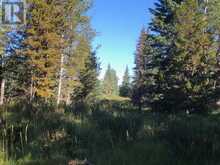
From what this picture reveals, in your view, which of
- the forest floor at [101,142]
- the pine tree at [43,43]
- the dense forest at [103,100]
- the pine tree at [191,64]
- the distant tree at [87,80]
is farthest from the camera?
the distant tree at [87,80]

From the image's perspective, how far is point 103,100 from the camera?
766 inches

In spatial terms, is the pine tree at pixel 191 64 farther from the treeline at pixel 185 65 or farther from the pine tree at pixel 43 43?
the pine tree at pixel 43 43

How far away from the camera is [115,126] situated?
757cm

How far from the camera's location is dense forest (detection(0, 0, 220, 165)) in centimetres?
560

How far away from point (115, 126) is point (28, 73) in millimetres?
19467

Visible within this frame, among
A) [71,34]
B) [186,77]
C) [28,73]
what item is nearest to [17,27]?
[28,73]

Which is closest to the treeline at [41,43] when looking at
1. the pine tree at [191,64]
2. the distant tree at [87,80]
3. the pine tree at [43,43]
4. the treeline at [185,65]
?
the pine tree at [43,43]

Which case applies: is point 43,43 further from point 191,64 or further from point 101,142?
point 101,142

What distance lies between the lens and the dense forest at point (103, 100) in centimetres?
560

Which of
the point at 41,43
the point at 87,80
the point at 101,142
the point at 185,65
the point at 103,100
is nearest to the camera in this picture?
the point at 101,142

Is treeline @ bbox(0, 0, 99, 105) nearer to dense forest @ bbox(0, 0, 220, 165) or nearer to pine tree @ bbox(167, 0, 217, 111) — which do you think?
dense forest @ bbox(0, 0, 220, 165)

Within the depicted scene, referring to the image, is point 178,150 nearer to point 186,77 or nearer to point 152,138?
point 152,138

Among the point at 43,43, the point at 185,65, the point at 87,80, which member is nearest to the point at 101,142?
the point at 185,65

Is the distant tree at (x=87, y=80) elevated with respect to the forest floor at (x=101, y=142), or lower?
elevated
